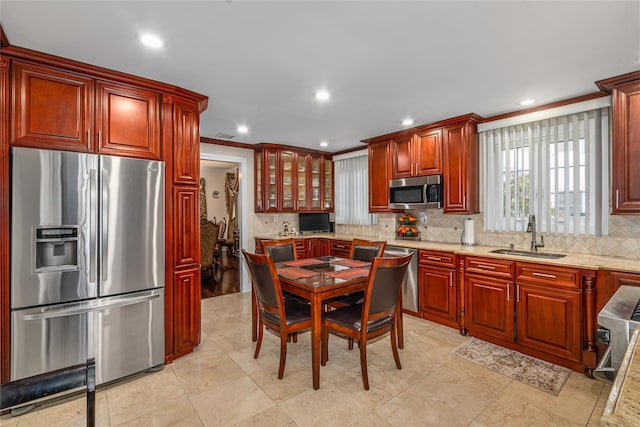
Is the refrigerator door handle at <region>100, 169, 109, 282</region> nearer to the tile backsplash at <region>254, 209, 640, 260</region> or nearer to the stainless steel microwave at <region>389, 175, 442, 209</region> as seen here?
the tile backsplash at <region>254, 209, 640, 260</region>

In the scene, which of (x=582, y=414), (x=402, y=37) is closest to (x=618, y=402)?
(x=582, y=414)

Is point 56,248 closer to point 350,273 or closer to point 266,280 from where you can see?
point 266,280

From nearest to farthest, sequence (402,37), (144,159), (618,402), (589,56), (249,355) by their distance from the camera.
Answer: (618,402) < (402,37) < (589,56) < (144,159) < (249,355)

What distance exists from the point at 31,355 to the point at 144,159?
1.60 meters

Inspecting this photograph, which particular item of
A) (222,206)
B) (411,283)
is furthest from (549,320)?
(222,206)

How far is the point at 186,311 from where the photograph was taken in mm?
2830

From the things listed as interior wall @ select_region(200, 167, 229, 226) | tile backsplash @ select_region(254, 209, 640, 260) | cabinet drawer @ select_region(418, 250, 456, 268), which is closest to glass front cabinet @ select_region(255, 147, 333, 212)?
tile backsplash @ select_region(254, 209, 640, 260)

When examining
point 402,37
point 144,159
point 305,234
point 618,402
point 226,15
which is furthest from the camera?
point 305,234

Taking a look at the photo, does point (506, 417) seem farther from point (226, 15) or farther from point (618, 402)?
point (226, 15)

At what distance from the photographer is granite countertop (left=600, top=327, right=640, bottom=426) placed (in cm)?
67

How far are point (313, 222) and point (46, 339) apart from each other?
4.13 meters

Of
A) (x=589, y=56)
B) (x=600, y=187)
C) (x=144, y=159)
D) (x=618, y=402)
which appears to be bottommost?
(x=618, y=402)

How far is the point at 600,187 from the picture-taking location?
2.97 metres

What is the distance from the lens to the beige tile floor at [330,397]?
6.53ft
